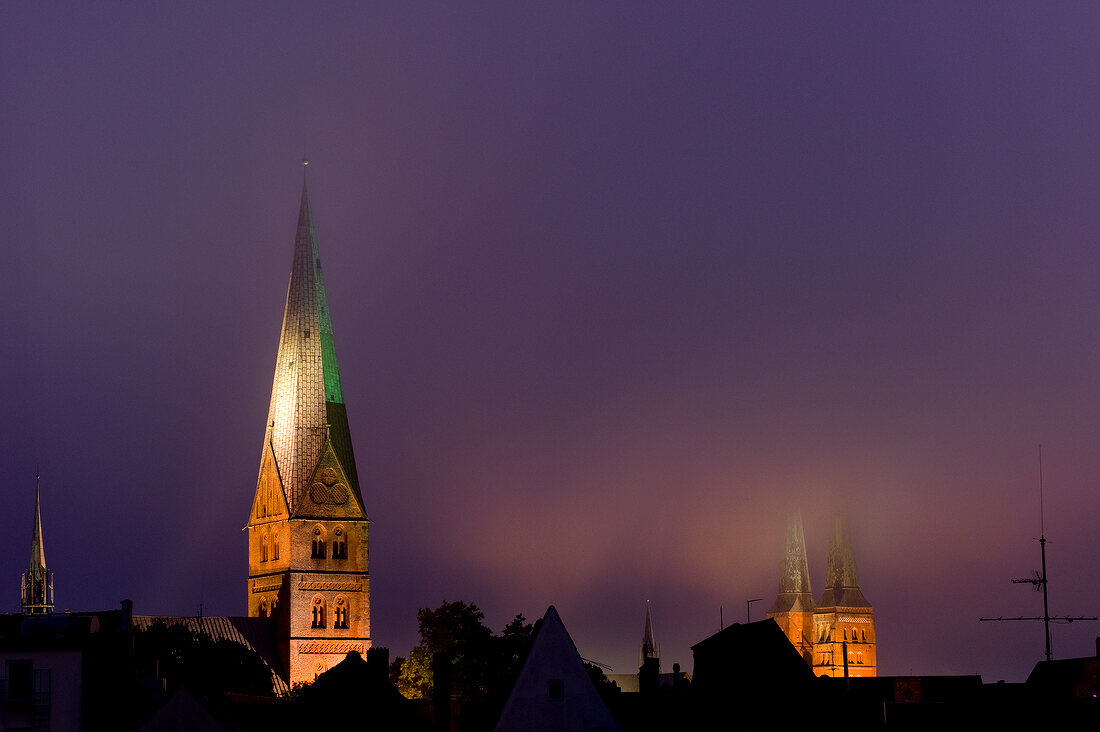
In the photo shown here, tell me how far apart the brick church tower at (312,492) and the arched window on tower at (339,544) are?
86 millimetres

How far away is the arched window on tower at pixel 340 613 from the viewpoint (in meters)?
170

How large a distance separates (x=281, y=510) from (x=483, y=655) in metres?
48.1

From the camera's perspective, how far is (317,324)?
17188cm

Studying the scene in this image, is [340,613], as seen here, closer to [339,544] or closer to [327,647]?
[327,647]

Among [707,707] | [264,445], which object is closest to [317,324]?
[264,445]

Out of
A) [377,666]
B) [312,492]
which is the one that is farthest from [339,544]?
[377,666]

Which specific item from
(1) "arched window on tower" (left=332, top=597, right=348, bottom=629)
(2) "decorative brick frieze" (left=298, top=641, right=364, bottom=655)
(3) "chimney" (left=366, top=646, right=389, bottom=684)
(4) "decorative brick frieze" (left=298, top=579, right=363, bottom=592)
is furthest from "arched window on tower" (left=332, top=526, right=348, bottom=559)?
(3) "chimney" (left=366, top=646, right=389, bottom=684)

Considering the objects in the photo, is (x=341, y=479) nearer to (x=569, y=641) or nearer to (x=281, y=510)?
(x=281, y=510)

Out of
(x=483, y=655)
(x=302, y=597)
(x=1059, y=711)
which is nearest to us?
(x=1059, y=711)

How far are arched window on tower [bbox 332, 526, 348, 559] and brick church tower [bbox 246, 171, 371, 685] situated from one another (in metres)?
0.09

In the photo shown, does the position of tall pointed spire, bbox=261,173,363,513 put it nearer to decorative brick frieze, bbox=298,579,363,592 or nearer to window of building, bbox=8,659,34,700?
decorative brick frieze, bbox=298,579,363,592

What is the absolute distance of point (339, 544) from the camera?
172 m

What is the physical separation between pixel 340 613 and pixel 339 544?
590cm

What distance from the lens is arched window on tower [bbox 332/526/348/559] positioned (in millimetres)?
171375
